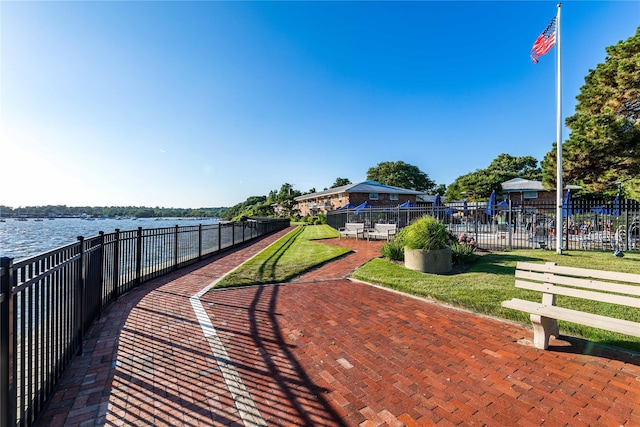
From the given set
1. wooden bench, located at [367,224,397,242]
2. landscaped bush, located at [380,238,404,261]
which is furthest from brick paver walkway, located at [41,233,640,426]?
wooden bench, located at [367,224,397,242]

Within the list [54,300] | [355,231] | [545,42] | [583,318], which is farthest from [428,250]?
[545,42]

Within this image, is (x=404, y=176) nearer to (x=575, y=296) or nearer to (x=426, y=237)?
(x=426, y=237)

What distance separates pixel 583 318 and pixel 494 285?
125 inches

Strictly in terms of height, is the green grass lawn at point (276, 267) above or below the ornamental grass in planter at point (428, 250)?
below

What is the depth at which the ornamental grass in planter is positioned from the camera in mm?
8281

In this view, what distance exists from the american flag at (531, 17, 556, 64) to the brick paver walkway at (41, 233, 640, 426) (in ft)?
38.6

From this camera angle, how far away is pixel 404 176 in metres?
71.2

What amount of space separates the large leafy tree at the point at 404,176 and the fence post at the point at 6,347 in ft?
225

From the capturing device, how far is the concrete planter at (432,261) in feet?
27.1

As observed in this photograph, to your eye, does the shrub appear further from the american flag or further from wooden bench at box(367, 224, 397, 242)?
the american flag

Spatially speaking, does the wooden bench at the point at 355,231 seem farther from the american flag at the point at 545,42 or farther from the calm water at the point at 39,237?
the american flag at the point at 545,42

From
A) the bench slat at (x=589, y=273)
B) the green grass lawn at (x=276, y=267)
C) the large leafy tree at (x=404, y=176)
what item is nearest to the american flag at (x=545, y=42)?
the green grass lawn at (x=276, y=267)

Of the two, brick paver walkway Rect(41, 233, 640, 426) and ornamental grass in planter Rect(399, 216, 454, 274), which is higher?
ornamental grass in planter Rect(399, 216, 454, 274)

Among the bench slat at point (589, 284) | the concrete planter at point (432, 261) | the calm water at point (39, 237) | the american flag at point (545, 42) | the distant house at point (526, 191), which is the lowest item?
the calm water at point (39, 237)
